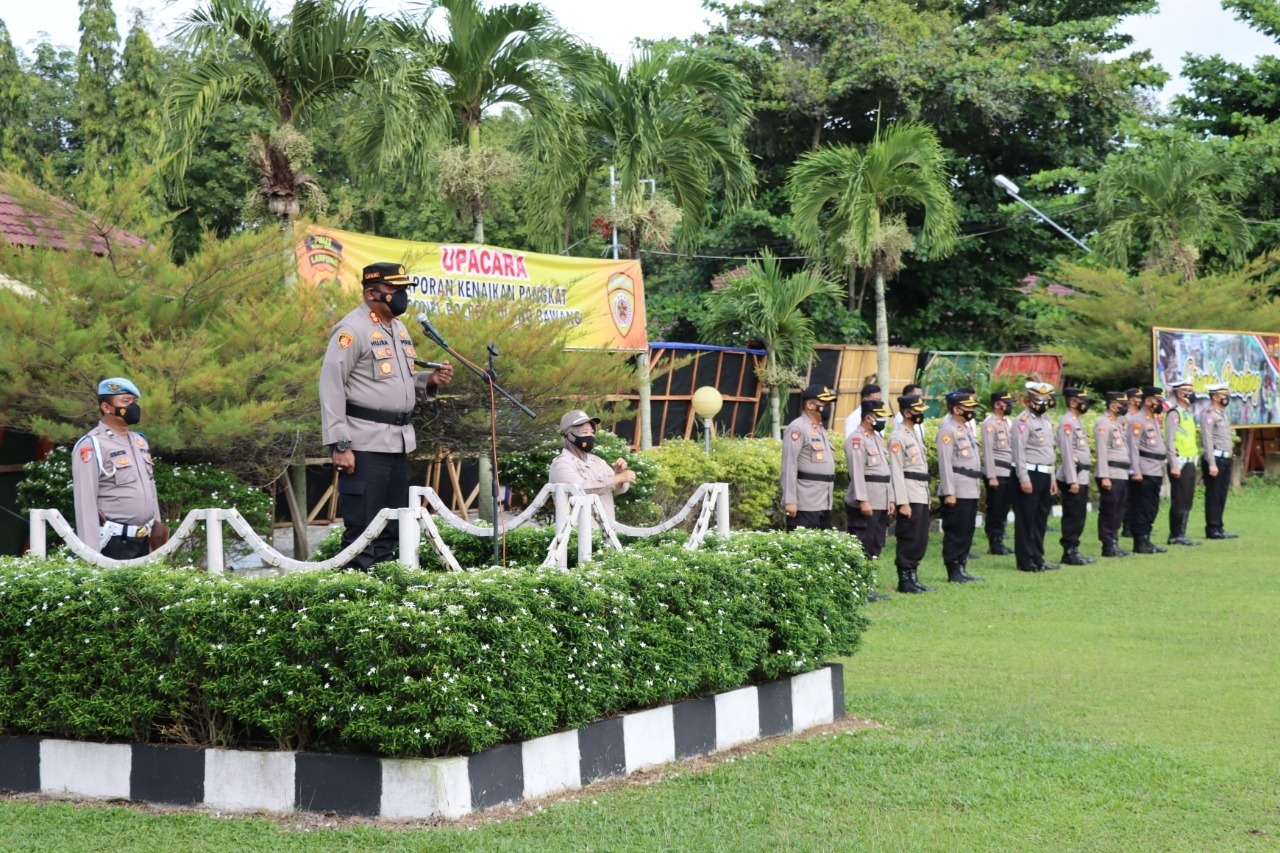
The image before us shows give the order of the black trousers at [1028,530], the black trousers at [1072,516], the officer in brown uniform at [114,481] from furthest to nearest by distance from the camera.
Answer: the black trousers at [1072,516] < the black trousers at [1028,530] < the officer in brown uniform at [114,481]

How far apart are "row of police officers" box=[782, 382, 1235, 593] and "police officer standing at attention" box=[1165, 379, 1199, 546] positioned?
0.05 ft

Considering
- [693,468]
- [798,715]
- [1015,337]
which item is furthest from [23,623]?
[1015,337]

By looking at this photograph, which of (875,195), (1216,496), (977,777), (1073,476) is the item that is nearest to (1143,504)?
(1073,476)

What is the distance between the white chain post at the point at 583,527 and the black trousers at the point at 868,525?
6.31m

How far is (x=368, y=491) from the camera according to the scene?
625cm

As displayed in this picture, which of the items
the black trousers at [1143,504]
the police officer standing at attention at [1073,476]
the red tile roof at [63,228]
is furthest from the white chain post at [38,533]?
the black trousers at [1143,504]

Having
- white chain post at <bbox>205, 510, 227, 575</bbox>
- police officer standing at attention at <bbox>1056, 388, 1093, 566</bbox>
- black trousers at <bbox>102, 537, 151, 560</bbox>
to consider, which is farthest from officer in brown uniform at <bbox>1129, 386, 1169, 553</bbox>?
white chain post at <bbox>205, 510, 227, 575</bbox>

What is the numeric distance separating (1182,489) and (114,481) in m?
13.2

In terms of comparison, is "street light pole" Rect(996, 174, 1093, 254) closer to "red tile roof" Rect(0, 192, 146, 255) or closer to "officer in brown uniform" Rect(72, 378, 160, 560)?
"red tile roof" Rect(0, 192, 146, 255)

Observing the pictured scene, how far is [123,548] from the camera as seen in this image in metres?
7.04

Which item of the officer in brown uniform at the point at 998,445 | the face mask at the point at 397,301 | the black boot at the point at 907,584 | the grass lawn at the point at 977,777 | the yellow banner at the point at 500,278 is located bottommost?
the grass lawn at the point at 977,777

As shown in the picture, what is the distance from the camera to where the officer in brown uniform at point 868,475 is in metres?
11.9

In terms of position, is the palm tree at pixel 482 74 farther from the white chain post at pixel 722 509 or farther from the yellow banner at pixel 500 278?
the white chain post at pixel 722 509

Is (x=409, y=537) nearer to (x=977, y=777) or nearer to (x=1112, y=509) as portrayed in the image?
(x=977, y=777)
